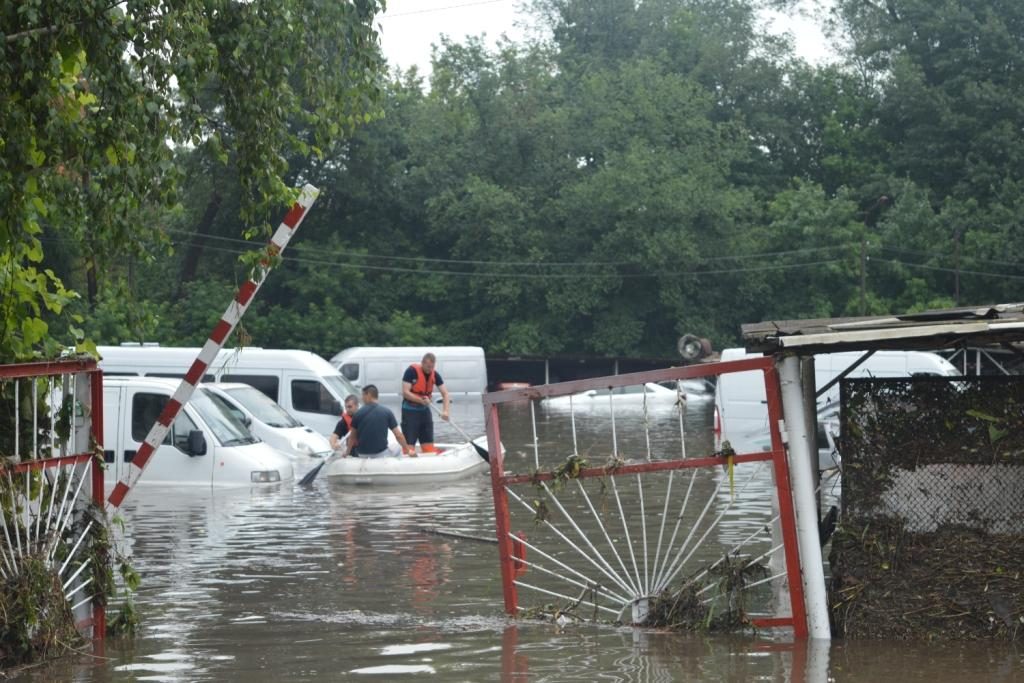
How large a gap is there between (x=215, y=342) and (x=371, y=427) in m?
11.5

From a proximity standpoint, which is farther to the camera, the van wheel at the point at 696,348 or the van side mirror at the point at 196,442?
the van wheel at the point at 696,348

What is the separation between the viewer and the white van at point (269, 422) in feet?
75.7

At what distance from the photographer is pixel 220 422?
20188 millimetres

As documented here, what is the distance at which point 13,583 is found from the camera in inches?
327

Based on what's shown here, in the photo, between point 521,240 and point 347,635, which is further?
→ point 521,240

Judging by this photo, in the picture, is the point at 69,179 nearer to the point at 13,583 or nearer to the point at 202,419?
the point at 13,583

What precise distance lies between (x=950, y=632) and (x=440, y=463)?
13090mm

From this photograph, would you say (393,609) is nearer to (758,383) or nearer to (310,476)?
(310,476)

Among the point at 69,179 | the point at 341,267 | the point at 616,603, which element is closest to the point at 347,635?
the point at 616,603

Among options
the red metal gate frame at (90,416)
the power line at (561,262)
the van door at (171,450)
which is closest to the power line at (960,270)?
the power line at (561,262)

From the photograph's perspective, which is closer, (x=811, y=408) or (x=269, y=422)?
Result: (x=811, y=408)

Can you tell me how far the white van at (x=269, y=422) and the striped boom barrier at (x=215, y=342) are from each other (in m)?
12.5

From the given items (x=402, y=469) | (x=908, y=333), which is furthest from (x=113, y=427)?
(x=908, y=333)

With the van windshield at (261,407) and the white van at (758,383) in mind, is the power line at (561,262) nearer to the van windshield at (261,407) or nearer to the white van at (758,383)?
the white van at (758,383)
